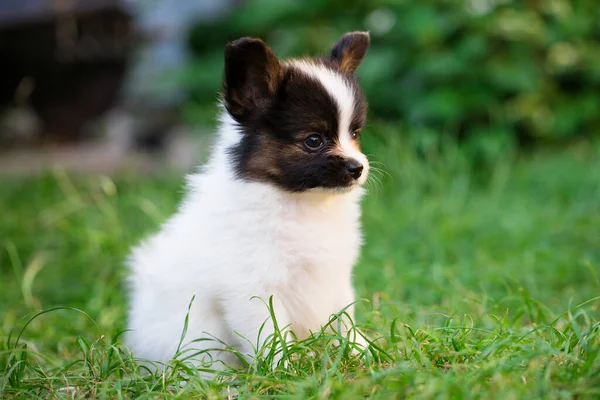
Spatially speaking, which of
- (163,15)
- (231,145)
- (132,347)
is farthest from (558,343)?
(163,15)

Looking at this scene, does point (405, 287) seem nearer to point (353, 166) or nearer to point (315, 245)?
point (315, 245)

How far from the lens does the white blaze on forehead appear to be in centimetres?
274

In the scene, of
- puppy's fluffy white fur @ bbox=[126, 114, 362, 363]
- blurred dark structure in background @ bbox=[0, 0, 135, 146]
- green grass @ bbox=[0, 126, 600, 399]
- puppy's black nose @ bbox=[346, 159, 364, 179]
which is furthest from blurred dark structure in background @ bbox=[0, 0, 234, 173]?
puppy's black nose @ bbox=[346, 159, 364, 179]

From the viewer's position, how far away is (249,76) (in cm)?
277

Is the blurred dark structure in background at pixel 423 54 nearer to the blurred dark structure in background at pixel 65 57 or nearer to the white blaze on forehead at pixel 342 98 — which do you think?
the blurred dark structure in background at pixel 65 57

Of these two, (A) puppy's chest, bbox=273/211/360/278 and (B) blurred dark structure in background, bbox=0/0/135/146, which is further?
(B) blurred dark structure in background, bbox=0/0/135/146

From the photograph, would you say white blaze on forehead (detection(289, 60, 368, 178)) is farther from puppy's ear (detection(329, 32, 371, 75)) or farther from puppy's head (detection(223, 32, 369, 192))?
puppy's ear (detection(329, 32, 371, 75))

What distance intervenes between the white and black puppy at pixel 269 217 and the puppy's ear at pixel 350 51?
0.54 ft

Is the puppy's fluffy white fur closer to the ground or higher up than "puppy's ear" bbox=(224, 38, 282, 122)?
closer to the ground

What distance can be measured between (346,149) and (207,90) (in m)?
4.82

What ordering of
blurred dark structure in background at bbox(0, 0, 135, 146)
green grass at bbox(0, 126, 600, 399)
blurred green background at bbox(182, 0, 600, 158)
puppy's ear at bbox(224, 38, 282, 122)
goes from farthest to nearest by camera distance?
blurred dark structure in background at bbox(0, 0, 135, 146)
blurred green background at bbox(182, 0, 600, 158)
puppy's ear at bbox(224, 38, 282, 122)
green grass at bbox(0, 126, 600, 399)

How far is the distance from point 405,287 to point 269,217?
1539mm

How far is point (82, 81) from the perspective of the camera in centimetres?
924

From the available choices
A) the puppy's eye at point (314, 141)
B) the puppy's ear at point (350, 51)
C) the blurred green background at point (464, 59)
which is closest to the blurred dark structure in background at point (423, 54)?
the blurred green background at point (464, 59)
